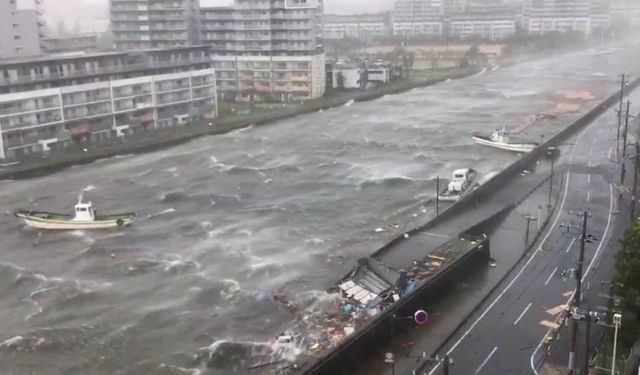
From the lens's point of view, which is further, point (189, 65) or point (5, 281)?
point (189, 65)

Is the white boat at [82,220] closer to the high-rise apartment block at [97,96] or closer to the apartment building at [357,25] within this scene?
the high-rise apartment block at [97,96]

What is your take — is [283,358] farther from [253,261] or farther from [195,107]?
[195,107]

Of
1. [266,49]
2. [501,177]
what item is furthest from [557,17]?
[501,177]

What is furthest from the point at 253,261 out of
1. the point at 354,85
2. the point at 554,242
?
the point at 354,85

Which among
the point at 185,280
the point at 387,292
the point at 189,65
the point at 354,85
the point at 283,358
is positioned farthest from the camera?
the point at 354,85

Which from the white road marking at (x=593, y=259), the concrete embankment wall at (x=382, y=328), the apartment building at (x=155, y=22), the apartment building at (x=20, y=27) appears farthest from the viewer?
the apartment building at (x=155, y=22)

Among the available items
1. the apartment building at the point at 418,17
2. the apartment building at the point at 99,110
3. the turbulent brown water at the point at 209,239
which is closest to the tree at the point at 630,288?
the turbulent brown water at the point at 209,239

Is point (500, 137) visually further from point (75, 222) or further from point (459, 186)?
point (75, 222)
